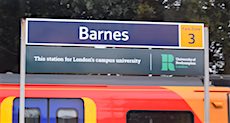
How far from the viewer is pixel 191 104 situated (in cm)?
640

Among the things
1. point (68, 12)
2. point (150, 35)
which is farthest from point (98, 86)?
point (68, 12)

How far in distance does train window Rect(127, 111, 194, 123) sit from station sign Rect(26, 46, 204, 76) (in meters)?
0.77

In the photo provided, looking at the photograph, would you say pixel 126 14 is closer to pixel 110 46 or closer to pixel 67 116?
pixel 67 116

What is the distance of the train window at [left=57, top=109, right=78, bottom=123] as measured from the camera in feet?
20.2

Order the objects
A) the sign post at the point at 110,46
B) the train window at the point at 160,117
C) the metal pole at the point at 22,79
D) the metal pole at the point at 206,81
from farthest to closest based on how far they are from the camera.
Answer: the train window at the point at 160,117, the sign post at the point at 110,46, the metal pole at the point at 206,81, the metal pole at the point at 22,79

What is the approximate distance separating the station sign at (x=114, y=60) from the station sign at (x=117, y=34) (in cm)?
31

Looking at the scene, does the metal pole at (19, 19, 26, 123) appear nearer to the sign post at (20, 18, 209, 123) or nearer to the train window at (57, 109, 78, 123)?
the sign post at (20, 18, 209, 123)

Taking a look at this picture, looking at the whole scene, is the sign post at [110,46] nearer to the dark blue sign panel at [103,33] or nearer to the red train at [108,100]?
the dark blue sign panel at [103,33]

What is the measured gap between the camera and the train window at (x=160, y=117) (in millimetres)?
6336

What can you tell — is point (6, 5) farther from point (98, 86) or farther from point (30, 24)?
point (30, 24)

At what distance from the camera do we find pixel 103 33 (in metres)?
4.96

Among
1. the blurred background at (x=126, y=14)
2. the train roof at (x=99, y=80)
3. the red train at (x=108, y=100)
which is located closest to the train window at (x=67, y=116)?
the red train at (x=108, y=100)

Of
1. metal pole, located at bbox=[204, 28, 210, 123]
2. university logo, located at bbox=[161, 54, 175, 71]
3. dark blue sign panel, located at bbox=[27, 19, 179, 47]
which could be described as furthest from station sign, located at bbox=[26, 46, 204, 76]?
metal pole, located at bbox=[204, 28, 210, 123]

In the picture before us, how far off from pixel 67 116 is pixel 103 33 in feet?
5.14
